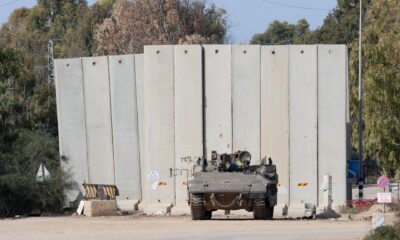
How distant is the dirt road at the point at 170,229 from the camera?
76.5ft

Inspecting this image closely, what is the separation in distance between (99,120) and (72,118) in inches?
44.6

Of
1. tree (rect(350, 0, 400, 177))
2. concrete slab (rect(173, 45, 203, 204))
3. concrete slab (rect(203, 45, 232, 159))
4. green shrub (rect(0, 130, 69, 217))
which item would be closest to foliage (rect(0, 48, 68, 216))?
green shrub (rect(0, 130, 69, 217))

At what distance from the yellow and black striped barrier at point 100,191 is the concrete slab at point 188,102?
2774 millimetres

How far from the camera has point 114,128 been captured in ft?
126

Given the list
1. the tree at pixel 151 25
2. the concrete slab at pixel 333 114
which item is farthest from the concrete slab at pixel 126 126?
the tree at pixel 151 25

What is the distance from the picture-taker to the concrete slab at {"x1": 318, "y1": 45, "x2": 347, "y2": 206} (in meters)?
37.1

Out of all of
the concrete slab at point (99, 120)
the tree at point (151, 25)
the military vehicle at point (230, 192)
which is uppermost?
the tree at point (151, 25)

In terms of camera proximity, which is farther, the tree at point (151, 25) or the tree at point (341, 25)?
the tree at point (341, 25)

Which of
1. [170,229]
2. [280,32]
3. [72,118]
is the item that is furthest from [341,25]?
[170,229]

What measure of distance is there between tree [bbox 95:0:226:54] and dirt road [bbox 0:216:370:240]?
4034 centimetres

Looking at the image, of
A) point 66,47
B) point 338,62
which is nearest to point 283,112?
point 338,62

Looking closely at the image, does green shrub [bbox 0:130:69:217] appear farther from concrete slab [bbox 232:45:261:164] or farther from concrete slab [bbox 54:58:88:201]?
concrete slab [bbox 232:45:261:164]

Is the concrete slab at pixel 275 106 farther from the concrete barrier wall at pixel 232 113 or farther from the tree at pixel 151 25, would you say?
the tree at pixel 151 25

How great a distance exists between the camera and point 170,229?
2605 cm
